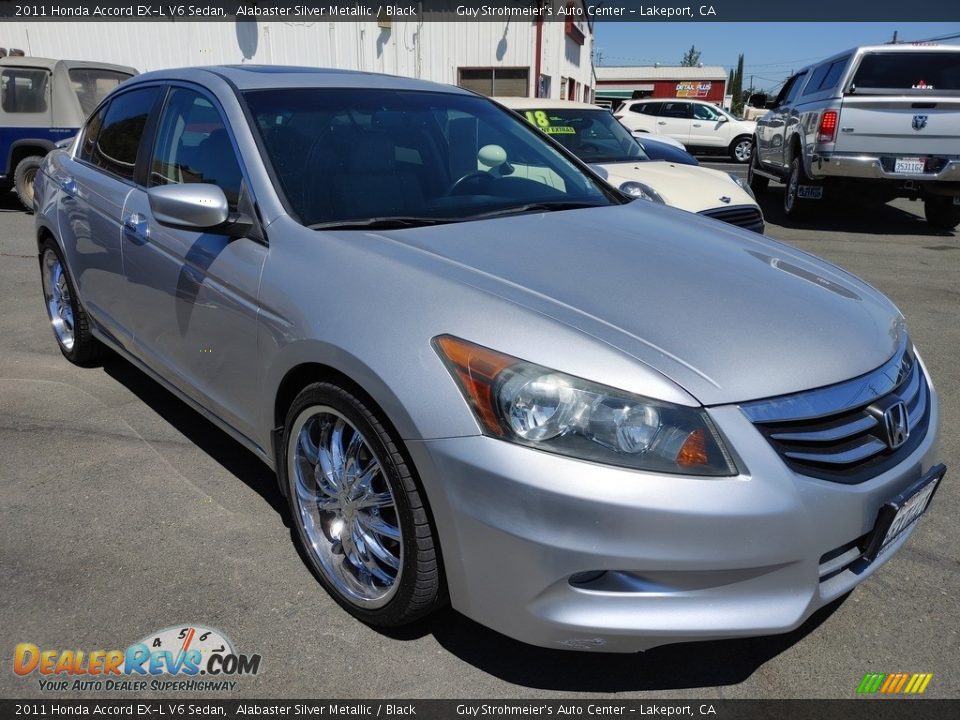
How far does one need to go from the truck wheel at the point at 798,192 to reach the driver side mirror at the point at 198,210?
8.79m

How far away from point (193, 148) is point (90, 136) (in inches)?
59.1

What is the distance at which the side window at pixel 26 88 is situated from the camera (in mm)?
9633

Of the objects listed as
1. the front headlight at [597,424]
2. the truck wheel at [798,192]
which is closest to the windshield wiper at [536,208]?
the front headlight at [597,424]

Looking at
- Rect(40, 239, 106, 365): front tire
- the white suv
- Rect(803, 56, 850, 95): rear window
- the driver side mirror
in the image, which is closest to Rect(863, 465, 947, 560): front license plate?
the driver side mirror

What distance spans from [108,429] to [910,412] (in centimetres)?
348

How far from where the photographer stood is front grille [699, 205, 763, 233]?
20.4 feet

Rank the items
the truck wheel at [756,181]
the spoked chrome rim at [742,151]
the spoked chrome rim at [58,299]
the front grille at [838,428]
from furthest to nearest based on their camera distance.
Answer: the spoked chrome rim at [742,151] → the truck wheel at [756,181] → the spoked chrome rim at [58,299] → the front grille at [838,428]

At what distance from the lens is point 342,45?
64.9 feet

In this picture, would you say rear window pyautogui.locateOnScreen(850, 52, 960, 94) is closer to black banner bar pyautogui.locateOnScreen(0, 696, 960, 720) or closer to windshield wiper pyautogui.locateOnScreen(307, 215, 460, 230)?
windshield wiper pyautogui.locateOnScreen(307, 215, 460, 230)

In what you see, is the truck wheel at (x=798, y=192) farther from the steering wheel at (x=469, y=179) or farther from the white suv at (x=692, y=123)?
the white suv at (x=692, y=123)

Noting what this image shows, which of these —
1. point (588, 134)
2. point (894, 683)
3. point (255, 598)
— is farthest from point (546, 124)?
point (894, 683)

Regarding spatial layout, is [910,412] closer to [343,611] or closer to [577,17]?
[343,611]

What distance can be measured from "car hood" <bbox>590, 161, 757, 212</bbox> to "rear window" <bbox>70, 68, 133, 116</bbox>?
683 cm

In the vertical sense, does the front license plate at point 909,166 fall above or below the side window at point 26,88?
below
